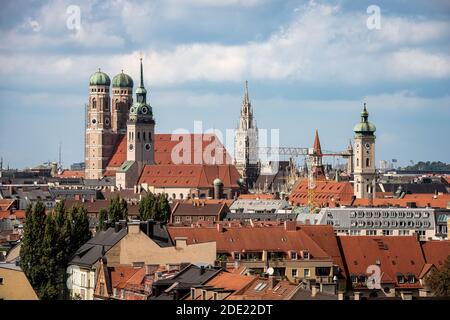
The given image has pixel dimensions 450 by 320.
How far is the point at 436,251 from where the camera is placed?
69062 mm

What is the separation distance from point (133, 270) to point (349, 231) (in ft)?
171

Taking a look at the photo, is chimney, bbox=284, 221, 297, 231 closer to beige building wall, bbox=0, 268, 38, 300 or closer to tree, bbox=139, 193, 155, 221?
beige building wall, bbox=0, 268, 38, 300

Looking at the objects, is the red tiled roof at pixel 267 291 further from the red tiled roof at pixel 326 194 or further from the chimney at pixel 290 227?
the red tiled roof at pixel 326 194

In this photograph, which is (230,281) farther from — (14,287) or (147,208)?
(147,208)

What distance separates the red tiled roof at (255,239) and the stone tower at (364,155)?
3843 inches

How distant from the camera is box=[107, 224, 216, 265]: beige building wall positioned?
6003cm

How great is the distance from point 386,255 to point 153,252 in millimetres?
13137

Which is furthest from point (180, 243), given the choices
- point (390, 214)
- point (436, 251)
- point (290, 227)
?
point (390, 214)

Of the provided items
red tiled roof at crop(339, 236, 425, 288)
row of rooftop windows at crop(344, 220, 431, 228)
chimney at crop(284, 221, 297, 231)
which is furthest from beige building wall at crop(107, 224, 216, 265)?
row of rooftop windows at crop(344, 220, 431, 228)

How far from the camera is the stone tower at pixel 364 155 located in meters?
169

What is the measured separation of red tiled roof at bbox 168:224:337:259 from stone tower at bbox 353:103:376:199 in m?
97.6
